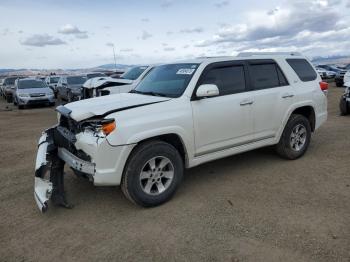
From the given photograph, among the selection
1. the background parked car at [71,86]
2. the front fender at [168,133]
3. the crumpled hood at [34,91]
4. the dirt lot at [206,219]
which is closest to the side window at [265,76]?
the dirt lot at [206,219]

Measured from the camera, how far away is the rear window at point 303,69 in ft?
20.1

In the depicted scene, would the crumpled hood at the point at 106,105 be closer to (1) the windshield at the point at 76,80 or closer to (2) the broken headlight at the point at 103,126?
(2) the broken headlight at the point at 103,126

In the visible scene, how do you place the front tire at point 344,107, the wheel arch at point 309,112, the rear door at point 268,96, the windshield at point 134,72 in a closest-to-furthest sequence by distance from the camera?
the rear door at point 268,96 < the wheel arch at point 309,112 < the front tire at point 344,107 < the windshield at point 134,72

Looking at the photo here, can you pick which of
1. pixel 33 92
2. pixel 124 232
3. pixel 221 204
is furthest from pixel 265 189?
pixel 33 92

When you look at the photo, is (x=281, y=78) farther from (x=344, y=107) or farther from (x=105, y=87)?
(x=105, y=87)

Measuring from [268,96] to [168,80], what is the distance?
5.07ft

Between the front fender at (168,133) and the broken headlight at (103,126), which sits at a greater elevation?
the broken headlight at (103,126)

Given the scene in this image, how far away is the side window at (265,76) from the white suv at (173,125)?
16mm

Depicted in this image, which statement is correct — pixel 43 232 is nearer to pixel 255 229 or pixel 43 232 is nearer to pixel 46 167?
pixel 46 167

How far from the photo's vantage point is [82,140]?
4.16 m

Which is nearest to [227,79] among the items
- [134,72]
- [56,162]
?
[56,162]

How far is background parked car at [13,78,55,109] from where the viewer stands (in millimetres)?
18000

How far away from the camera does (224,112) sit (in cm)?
494

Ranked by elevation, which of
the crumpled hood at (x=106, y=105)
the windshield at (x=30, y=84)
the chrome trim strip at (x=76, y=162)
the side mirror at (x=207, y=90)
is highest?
the windshield at (x=30, y=84)
